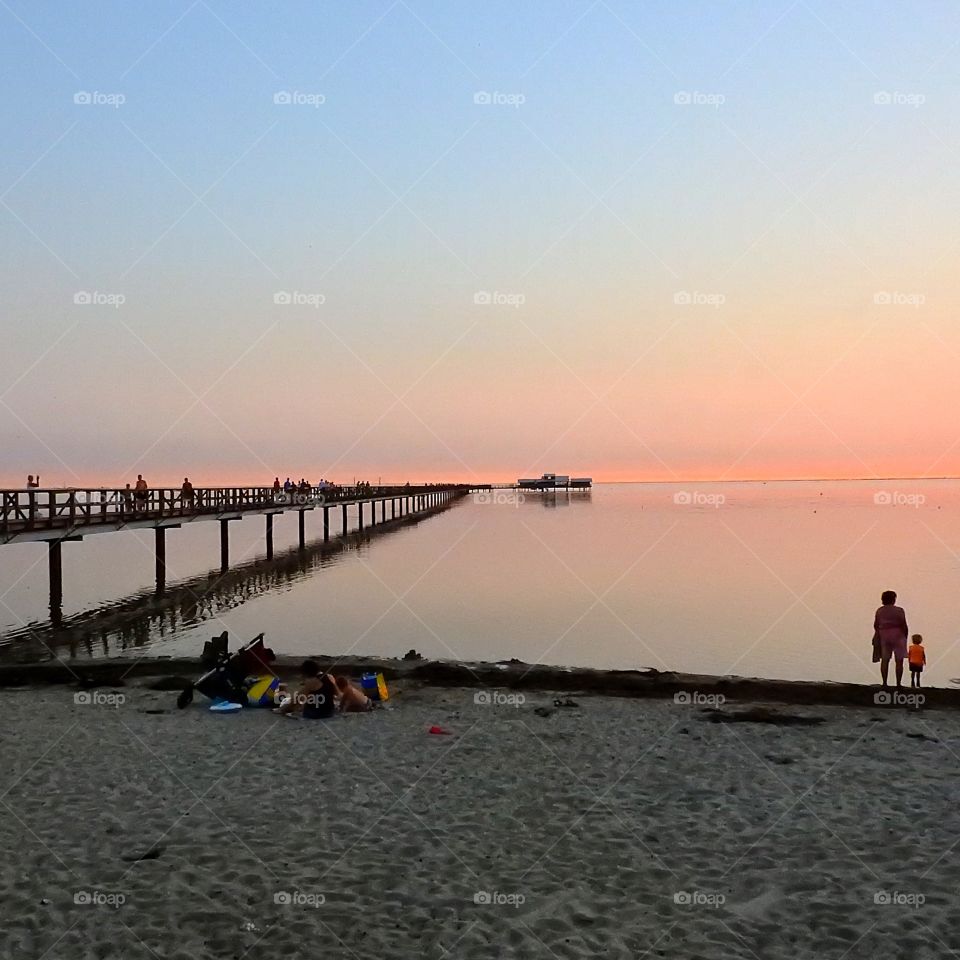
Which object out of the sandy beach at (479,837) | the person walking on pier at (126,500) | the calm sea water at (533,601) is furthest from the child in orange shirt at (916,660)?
the person walking on pier at (126,500)

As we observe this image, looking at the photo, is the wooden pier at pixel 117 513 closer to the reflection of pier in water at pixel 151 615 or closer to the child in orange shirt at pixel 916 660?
the reflection of pier in water at pixel 151 615

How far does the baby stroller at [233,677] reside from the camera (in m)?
11.9

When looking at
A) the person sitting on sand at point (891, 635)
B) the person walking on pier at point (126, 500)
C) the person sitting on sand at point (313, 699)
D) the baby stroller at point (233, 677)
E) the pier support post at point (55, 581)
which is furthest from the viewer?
the person walking on pier at point (126, 500)

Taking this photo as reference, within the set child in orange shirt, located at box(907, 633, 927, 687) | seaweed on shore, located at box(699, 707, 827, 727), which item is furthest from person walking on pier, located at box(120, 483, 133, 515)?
child in orange shirt, located at box(907, 633, 927, 687)

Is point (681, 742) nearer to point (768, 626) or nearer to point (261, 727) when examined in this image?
point (261, 727)

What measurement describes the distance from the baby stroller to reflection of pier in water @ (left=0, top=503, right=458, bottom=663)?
8778mm

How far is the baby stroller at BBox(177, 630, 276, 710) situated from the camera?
11.9 meters

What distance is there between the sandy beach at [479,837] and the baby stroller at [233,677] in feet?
2.44

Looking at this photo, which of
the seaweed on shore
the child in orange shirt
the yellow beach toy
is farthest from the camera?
the child in orange shirt

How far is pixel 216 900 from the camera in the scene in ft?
19.4

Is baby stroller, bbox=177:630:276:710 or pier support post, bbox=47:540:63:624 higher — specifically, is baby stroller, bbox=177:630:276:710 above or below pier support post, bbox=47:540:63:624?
below

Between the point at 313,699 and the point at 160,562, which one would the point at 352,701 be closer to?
the point at 313,699

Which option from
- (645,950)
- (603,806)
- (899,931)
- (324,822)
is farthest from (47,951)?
(899,931)

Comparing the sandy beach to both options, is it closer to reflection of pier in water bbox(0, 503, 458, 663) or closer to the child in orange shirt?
the child in orange shirt
